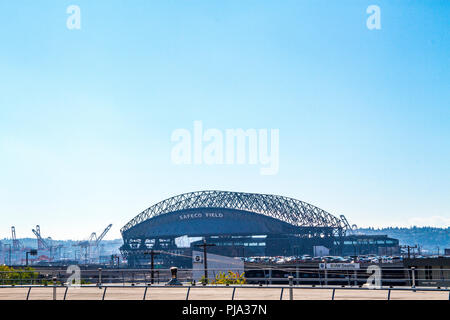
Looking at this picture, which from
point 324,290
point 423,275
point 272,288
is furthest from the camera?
point 423,275

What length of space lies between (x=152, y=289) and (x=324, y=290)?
584 inches
